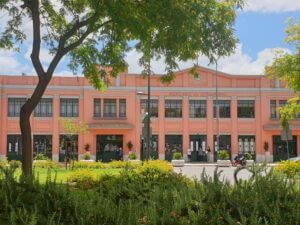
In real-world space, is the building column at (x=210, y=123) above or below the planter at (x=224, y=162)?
above

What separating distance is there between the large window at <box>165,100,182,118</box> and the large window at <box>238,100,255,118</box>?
644cm

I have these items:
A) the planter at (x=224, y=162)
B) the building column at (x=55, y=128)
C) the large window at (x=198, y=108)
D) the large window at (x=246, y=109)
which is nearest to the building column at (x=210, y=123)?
the large window at (x=198, y=108)

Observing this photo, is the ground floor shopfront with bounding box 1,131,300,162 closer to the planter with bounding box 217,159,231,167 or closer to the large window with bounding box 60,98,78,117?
the large window with bounding box 60,98,78,117

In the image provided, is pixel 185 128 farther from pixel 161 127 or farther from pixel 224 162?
pixel 224 162

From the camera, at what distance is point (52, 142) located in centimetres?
5491

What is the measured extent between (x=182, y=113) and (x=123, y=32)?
4183 centimetres

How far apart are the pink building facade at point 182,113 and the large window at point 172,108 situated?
106mm

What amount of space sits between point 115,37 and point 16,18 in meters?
3.23

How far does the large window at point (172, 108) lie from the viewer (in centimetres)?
5631

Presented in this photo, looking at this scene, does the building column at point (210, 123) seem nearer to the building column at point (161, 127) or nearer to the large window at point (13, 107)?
the building column at point (161, 127)

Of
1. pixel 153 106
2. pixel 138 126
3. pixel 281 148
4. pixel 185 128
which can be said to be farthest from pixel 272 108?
pixel 138 126

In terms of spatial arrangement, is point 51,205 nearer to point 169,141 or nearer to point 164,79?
point 164,79

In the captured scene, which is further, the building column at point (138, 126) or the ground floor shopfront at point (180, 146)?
the building column at point (138, 126)

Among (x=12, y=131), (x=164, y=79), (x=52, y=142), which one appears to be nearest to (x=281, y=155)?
(x=52, y=142)
